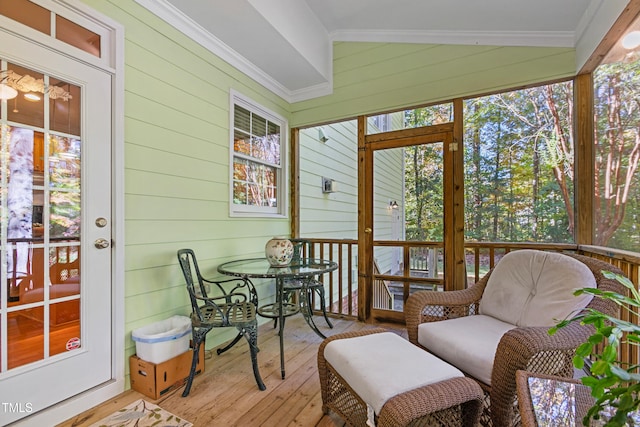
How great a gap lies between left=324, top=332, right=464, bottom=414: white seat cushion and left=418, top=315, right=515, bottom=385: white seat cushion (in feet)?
0.73

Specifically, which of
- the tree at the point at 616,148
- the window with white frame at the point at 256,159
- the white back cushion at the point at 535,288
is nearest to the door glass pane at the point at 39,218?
the window with white frame at the point at 256,159

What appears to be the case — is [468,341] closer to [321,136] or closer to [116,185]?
[116,185]

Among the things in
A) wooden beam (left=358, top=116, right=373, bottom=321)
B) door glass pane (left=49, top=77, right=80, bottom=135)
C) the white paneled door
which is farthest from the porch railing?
door glass pane (left=49, top=77, right=80, bottom=135)

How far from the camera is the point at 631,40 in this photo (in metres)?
1.98

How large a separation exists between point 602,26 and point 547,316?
6.70ft

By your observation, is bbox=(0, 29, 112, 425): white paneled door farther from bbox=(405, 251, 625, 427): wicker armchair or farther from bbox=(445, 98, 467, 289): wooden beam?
bbox=(445, 98, 467, 289): wooden beam

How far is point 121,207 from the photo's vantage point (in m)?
2.03

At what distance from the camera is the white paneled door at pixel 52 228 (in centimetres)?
160

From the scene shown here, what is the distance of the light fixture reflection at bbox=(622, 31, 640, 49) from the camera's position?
1915 mm

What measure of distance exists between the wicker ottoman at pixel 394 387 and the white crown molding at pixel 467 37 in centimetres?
285

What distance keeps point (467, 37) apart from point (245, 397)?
11.9 feet

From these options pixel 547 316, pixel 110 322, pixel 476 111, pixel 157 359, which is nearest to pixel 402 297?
pixel 547 316

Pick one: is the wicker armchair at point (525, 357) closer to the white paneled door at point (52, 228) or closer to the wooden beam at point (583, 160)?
the wooden beam at point (583, 160)

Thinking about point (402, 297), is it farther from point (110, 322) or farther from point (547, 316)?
point (110, 322)
